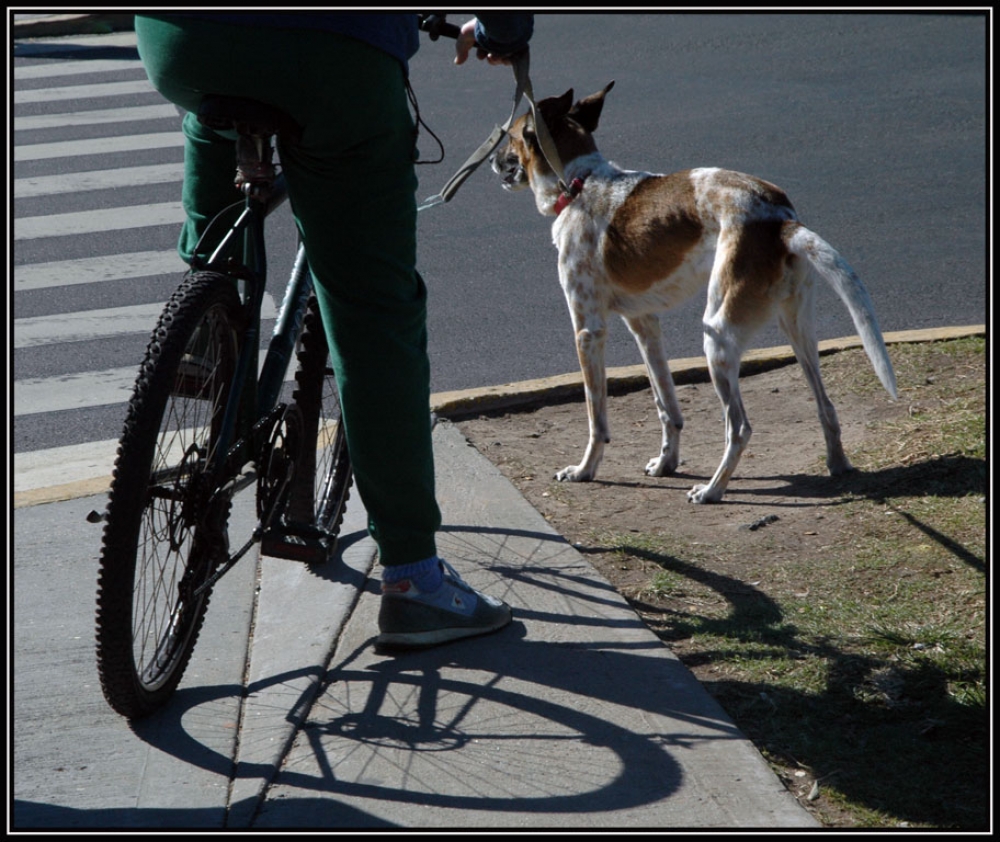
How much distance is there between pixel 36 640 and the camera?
10.9 ft

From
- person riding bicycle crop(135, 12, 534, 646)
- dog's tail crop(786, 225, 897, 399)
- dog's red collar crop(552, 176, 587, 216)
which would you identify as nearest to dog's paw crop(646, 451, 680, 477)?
dog's tail crop(786, 225, 897, 399)

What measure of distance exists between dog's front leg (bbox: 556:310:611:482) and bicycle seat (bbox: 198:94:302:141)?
85.5 inches

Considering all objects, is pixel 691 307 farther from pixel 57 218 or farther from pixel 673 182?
pixel 57 218

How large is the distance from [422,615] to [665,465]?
6.02 feet

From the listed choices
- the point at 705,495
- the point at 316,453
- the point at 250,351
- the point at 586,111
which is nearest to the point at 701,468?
the point at 705,495

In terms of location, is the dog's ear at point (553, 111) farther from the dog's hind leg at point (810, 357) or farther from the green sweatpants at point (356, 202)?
the green sweatpants at point (356, 202)

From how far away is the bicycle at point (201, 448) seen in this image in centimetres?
269

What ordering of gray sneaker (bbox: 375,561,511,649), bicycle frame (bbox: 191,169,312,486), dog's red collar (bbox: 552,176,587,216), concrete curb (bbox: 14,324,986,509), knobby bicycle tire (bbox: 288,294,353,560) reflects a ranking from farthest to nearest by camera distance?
concrete curb (bbox: 14,324,986,509) → dog's red collar (bbox: 552,176,587,216) → knobby bicycle tire (bbox: 288,294,353,560) → gray sneaker (bbox: 375,561,511,649) → bicycle frame (bbox: 191,169,312,486)

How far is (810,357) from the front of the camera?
14.9 feet

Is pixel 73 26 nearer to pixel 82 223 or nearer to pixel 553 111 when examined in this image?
pixel 82 223

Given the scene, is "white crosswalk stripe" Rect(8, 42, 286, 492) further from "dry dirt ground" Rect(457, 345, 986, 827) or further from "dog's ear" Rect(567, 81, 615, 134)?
"dog's ear" Rect(567, 81, 615, 134)

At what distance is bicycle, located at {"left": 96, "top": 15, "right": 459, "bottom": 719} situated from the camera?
2.69 m

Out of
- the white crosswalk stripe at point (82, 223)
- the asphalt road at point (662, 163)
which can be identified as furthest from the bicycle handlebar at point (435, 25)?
the asphalt road at point (662, 163)

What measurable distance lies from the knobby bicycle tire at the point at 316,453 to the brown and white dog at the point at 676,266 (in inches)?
41.7
